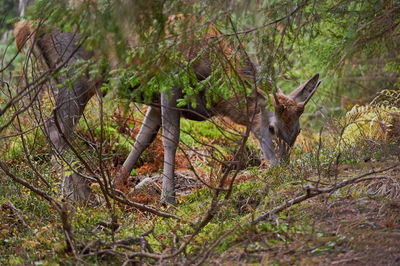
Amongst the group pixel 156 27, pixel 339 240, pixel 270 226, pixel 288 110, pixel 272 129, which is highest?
pixel 288 110

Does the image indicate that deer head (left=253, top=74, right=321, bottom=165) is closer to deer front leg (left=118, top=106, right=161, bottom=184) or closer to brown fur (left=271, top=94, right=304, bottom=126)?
brown fur (left=271, top=94, right=304, bottom=126)

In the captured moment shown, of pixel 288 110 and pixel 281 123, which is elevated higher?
pixel 288 110

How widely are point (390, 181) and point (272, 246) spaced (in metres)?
1.84

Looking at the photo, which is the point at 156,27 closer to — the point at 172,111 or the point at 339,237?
the point at 339,237

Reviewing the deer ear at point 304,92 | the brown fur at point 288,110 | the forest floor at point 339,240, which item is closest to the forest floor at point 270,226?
the forest floor at point 339,240

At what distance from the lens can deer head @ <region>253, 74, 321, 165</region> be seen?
7.62m

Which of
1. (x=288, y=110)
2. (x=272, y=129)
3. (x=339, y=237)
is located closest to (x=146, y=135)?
(x=272, y=129)

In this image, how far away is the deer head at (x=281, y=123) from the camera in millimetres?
7617

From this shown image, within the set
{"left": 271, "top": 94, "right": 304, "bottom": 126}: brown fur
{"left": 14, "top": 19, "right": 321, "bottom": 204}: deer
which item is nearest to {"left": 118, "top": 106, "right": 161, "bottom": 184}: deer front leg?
{"left": 14, "top": 19, "right": 321, "bottom": 204}: deer

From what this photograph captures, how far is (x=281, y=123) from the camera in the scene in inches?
303

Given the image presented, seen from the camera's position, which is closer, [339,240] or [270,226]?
[339,240]

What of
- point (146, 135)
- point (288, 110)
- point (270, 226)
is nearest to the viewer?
point (270, 226)

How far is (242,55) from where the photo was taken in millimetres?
4602

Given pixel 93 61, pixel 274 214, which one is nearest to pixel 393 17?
pixel 274 214
